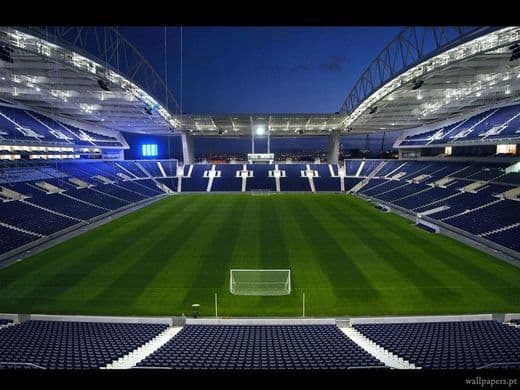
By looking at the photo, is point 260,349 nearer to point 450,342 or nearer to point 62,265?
point 450,342

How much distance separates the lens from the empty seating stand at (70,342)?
32.5ft

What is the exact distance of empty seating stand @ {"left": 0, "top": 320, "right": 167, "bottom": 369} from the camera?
9906 millimetres

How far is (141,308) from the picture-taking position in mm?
16281

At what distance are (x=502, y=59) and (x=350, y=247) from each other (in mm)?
19187

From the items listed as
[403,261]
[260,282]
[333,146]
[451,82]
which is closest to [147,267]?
[260,282]

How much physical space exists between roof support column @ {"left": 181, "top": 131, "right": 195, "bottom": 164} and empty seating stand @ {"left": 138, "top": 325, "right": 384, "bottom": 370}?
60769 millimetres

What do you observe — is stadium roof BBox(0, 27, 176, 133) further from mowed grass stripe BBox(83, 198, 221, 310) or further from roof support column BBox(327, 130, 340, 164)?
roof support column BBox(327, 130, 340, 164)

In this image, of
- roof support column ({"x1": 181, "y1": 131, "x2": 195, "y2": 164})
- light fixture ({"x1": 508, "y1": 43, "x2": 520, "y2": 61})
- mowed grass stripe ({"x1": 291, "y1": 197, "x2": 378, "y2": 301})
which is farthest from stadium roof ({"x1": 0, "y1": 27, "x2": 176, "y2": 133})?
light fixture ({"x1": 508, "y1": 43, "x2": 520, "y2": 61})

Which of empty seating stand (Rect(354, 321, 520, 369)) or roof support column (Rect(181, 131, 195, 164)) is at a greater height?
roof support column (Rect(181, 131, 195, 164))

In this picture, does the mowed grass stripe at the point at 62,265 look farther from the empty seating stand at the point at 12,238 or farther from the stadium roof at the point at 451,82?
the stadium roof at the point at 451,82

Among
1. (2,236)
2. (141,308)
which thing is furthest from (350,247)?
(2,236)

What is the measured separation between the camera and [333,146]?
73.4 m

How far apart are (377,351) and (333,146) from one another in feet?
212
